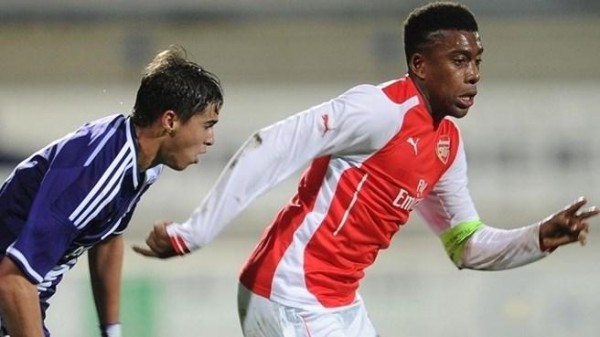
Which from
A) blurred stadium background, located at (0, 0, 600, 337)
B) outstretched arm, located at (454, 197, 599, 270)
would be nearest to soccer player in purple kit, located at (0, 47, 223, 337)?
outstretched arm, located at (454, 197, 599, 270)

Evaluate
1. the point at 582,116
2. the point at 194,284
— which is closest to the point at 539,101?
the point at 582,116

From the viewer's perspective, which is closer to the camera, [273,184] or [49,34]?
[273,184]

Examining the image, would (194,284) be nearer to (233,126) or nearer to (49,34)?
(233,126)

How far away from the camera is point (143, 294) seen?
23.2 ft

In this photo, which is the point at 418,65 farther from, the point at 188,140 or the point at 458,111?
the point at 188,140

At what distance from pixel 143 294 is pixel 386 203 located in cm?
354

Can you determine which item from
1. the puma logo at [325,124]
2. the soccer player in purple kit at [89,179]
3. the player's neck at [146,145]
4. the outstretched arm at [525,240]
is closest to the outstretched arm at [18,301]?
the soccer player in purple kit at [89,179]

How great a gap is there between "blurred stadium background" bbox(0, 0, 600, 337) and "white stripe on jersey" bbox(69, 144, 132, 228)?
3534 mm

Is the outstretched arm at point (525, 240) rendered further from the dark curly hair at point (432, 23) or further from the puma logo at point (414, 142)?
the dark curly hair at point (432, 23)

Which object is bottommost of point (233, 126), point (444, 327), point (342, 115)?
point (444, 327)

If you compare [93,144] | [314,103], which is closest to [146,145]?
[93,144]

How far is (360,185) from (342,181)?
2.0 inches

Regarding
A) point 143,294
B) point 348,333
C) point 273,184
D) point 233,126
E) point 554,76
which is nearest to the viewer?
point 273,184

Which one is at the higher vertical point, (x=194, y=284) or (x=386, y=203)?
(x=386, y=203)
